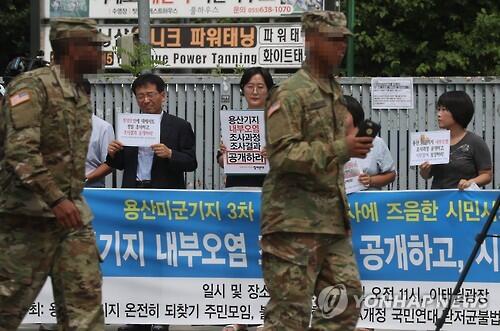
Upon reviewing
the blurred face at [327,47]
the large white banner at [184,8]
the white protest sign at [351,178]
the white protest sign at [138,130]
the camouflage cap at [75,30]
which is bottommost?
the white protest sign at [351,178]

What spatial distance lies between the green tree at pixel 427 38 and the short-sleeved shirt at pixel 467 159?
12.4 m

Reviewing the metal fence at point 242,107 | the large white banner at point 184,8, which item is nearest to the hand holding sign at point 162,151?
the metal fence at point 242,107

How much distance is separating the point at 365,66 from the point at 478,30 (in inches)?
94.1

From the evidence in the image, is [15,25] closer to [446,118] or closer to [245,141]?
[245,141]

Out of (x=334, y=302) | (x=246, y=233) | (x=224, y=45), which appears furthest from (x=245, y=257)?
(x=224, y=45)

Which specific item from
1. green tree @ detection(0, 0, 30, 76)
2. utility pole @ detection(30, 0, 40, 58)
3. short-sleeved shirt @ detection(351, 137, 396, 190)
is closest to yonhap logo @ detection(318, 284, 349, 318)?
short-sleeved shirt @ detection(351, 137, 396, 190)

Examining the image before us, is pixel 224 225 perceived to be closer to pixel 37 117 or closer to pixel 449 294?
pixel 449 294

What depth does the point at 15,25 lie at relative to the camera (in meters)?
25.1

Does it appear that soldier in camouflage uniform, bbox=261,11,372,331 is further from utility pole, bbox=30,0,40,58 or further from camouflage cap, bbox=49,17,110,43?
utility pole, bbox=30,0,40,58

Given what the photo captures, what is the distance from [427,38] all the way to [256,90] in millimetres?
13784

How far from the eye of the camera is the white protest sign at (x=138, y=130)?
8875 millimetres

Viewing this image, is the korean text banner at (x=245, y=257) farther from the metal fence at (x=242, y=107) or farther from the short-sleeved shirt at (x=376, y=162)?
the metal fence at (x=242, y=107)

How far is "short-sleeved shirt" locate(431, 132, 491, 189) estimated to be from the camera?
859 cm

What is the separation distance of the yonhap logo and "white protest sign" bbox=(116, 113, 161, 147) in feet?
9.60
